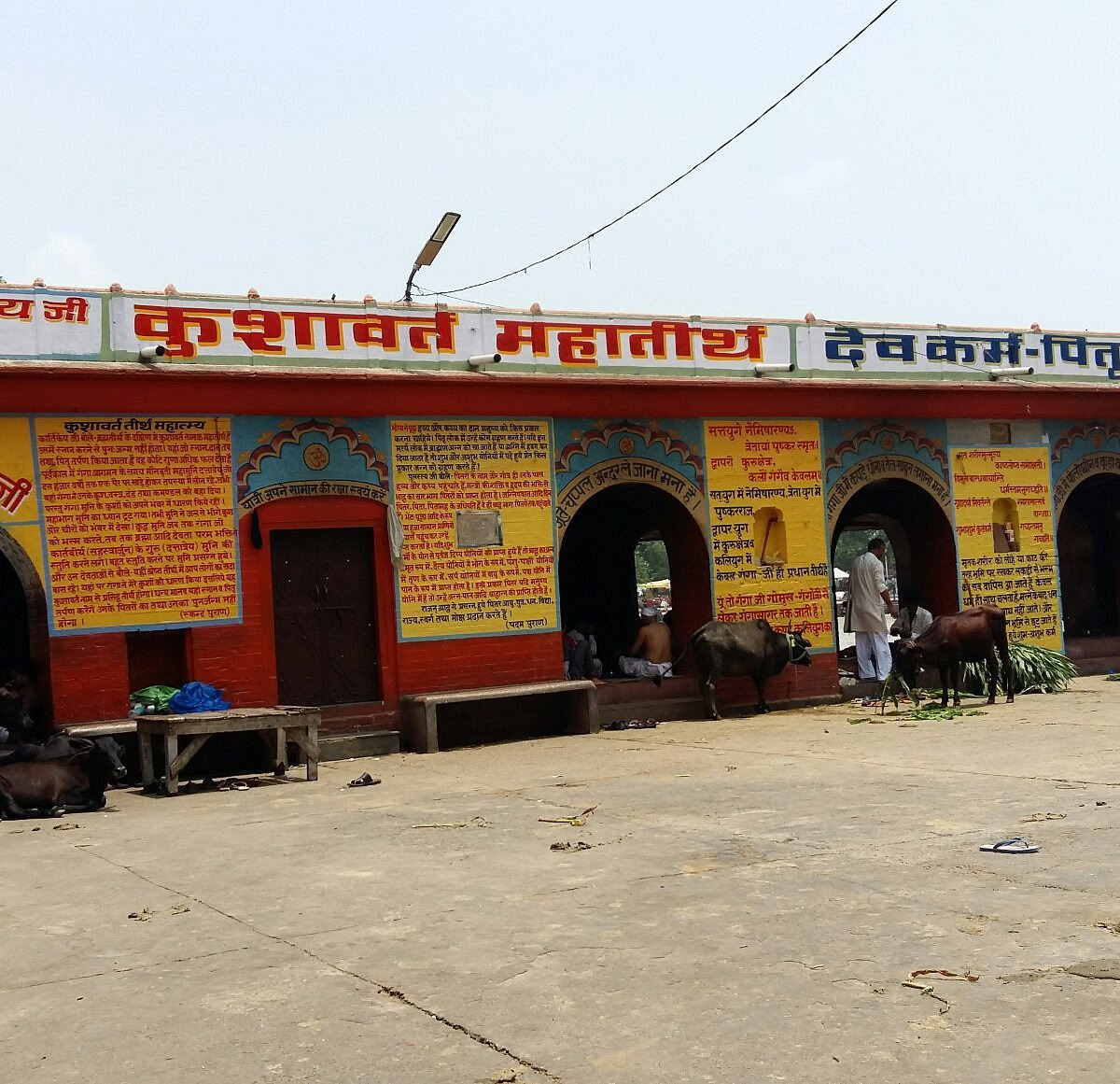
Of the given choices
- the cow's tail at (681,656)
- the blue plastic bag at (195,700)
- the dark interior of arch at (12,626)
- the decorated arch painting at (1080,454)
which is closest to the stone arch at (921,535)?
the decorated arch painting at (1080,454)

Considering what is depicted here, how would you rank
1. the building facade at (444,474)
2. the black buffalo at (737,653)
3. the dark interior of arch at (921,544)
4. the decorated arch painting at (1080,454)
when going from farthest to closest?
1. the decorated arch painting at (1080,454)
2. the dark interior of arch at (921,544)
3. the black buffalo at (737,653)
4. the building facade at (444,474)

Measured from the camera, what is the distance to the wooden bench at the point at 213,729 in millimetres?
10914

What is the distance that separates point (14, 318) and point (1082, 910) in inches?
392

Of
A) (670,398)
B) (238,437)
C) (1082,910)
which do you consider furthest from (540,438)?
(1082,910)

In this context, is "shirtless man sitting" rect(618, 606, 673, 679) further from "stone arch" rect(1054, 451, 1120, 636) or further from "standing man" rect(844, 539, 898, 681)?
"stone arch" rect(1054, 451, 1120, 636)

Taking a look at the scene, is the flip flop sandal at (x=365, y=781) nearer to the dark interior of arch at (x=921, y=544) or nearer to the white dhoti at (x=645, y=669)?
the white dhoti at (x=645, y=669)

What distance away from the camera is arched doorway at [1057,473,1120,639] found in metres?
20.4

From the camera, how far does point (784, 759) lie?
1105 cm

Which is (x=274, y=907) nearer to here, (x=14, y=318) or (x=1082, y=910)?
(x=1082, y=910)

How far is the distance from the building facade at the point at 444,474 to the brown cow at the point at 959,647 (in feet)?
4.86

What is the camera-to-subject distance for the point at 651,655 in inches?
615

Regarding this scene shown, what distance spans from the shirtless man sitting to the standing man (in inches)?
90.6

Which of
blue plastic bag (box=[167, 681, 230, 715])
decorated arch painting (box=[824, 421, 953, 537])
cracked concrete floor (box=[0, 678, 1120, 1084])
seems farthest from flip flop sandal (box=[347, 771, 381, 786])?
decorated arch painting (box=[824, 421, 953, 537])

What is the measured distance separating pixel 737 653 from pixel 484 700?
285 cm
